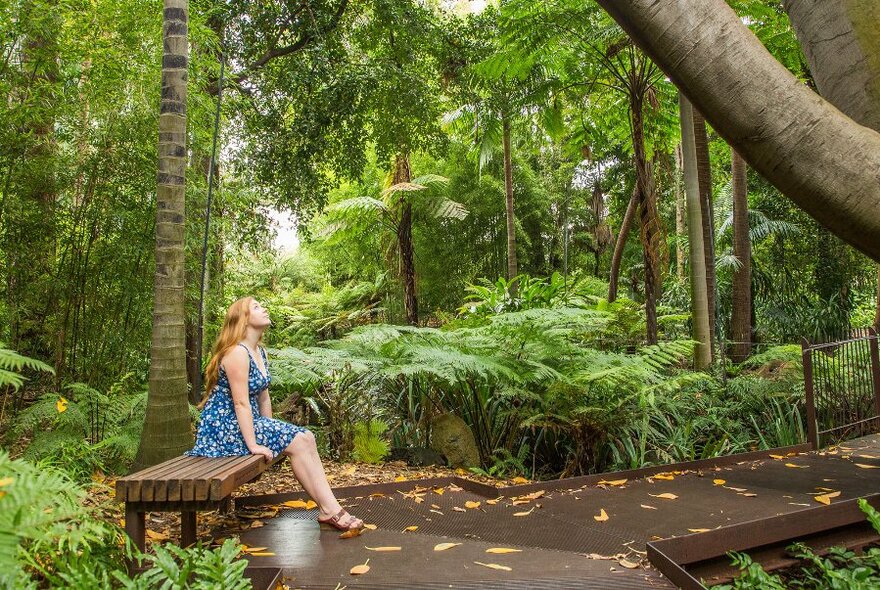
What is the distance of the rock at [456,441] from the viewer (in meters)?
6.03

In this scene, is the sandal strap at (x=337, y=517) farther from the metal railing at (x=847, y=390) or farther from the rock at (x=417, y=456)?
the metal railing at (x=847, y=390)

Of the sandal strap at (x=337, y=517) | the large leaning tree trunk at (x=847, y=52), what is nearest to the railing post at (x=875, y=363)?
the large leaning tree trunk at (x=847, y=52)

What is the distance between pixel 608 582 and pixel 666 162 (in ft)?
44.8

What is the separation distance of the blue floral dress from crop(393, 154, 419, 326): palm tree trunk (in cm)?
884

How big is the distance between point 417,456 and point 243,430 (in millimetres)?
2741

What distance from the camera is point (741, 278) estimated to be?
10.1 meters

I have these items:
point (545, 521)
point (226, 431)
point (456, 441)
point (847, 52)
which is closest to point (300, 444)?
point (226, 431)

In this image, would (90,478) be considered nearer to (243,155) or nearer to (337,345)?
(337,345)

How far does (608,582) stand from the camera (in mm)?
2898

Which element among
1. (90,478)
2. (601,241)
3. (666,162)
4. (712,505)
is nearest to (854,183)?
(712,505)

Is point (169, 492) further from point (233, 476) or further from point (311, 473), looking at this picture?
point (311, 473)

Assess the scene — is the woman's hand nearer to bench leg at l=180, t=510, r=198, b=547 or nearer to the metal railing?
bench leg at l=180, t=510, r=198, b=547

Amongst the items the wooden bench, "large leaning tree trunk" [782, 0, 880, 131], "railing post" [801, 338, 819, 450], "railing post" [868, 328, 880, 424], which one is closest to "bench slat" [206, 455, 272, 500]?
the wooden bench

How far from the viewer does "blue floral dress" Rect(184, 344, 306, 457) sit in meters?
3.77
